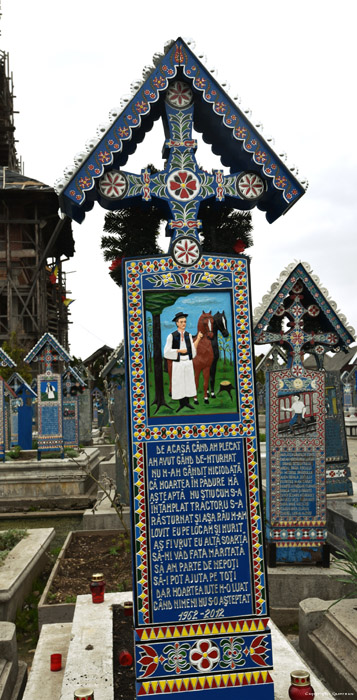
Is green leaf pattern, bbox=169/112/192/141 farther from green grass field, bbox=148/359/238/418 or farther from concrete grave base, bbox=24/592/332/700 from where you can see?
concrete grave base, bbox=24/592/332/700

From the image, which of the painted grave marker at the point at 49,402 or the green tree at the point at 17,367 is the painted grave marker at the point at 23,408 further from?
the green tree at the point at 17,367

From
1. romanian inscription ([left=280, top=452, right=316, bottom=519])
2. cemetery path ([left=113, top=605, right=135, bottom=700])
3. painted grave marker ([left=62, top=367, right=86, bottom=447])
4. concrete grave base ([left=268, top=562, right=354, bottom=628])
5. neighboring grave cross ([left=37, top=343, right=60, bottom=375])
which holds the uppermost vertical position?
→ neighboring grave cross ([left=37, top=343, right=60, bottom=375])

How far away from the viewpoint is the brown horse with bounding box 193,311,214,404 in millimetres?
3959

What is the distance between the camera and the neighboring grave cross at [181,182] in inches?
164

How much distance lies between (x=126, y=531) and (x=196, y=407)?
5.24 metres

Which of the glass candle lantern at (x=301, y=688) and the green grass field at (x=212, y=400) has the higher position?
the green grass field at (x=212, y=400)

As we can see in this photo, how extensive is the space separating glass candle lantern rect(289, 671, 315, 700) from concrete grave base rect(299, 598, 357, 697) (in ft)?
2.83

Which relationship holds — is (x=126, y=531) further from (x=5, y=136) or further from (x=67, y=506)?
(x=5, y=136)

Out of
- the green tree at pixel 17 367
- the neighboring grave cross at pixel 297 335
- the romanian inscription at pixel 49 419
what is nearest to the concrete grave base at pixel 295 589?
the neighboring grave cross at pixel 297 335

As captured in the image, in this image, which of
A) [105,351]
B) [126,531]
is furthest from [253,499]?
[105,351]

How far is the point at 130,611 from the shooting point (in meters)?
5.10

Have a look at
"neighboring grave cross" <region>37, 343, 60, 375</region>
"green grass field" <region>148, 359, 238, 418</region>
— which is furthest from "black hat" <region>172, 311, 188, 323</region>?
"neighboring grave cross" <region>37, 343, 60, 375</region>

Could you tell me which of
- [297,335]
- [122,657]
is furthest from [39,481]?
[122,657]

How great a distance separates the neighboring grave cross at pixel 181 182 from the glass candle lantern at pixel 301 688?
2.91 metres
